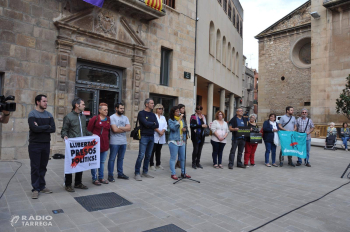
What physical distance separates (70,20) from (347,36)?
71.0 feet

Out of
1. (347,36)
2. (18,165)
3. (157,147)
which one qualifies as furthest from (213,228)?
(347,36)

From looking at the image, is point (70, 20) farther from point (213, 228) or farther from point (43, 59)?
point (213, 228)

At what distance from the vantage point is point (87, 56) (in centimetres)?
1009

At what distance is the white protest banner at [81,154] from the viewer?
507cm

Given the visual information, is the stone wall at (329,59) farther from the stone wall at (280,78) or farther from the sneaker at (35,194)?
the sneaker at (35,194)

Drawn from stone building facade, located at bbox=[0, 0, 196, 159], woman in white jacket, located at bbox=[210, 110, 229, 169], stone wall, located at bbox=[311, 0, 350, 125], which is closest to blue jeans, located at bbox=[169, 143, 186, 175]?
woman in white jacket, located at bbox=[210, 110, 229, 169]

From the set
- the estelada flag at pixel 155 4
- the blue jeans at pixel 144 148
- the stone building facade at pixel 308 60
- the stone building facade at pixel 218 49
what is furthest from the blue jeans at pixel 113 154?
the stone building facade at pixel 308 60

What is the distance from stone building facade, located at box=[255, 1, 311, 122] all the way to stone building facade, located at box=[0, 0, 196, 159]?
2273cm

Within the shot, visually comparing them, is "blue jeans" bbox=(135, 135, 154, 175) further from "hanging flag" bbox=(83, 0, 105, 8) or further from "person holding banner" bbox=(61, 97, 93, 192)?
"hanging flag" bbox=(83, 0, 105, 8)

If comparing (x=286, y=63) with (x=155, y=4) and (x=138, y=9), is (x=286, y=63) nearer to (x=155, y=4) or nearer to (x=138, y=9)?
(x=155, y=4)

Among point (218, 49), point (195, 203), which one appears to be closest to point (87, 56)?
point (195, 203)

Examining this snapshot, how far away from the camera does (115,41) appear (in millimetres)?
10977

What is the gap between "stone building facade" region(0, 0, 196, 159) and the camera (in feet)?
27.0

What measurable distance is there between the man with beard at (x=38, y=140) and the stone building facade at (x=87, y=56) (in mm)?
4220
